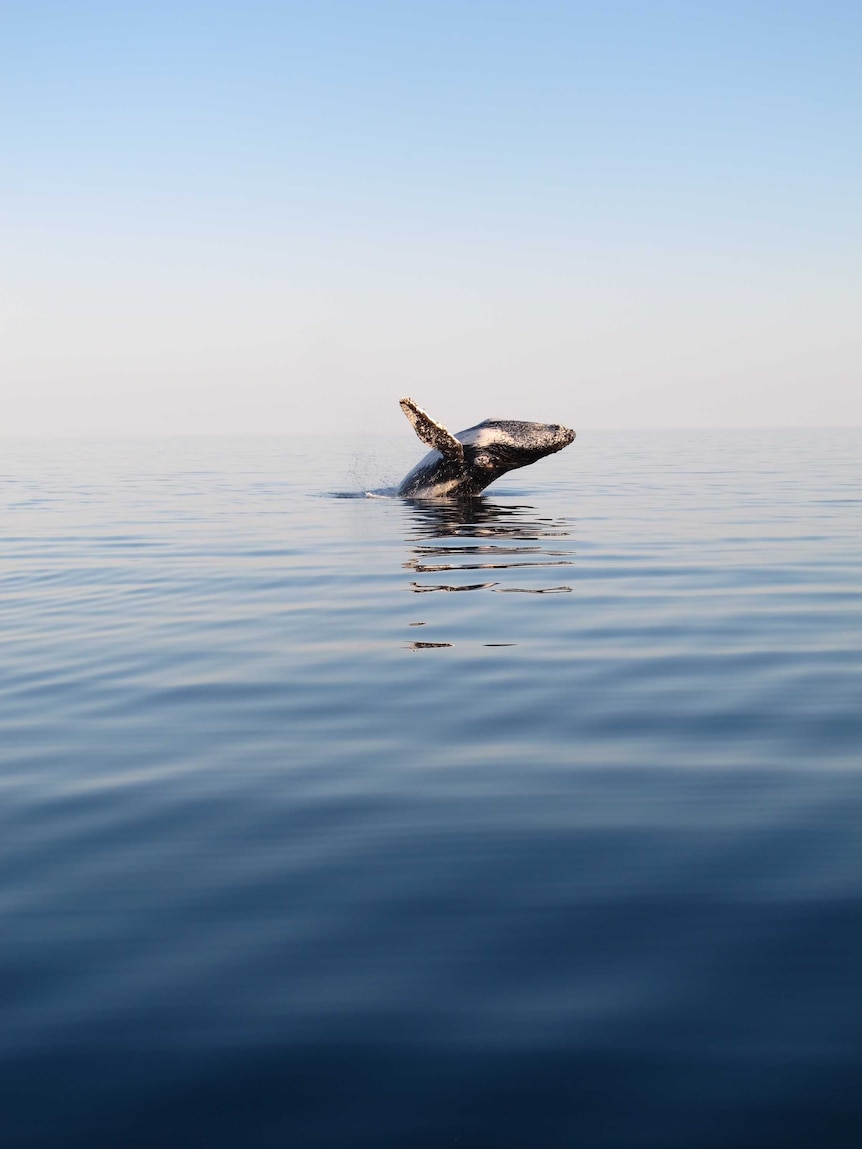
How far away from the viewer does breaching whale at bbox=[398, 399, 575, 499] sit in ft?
85.7

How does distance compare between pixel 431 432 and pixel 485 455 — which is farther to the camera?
pixel 485 455

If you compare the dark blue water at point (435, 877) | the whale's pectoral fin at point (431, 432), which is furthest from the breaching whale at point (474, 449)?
the dark blue water at point (435, 877)

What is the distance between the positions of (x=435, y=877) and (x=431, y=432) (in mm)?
21344

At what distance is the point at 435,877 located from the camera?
521 centimetres

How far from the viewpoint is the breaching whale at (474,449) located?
2611cm

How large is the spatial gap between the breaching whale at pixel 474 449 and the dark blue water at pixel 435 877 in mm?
13232

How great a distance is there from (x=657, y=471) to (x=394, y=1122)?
44658mm

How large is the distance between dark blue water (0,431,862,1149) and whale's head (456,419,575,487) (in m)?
13.6

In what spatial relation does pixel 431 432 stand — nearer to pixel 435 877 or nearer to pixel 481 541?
pixel 481 541

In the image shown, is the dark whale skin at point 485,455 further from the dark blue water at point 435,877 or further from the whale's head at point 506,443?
the dark blue water at point 435,877

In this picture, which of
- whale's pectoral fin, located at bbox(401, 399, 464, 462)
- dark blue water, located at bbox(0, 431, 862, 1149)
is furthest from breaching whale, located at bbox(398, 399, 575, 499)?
dark blue water, located at bbox(0, 431, 862, 1149)

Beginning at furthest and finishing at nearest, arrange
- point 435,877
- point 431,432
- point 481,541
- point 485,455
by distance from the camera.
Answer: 1. point 485,455
2. point 431,432
3. point 481,541
4. point 435,877

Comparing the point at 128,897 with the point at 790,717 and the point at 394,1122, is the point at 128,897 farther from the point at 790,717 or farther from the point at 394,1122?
the point at 790,717

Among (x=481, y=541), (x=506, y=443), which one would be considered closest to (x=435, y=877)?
(x=481, y=541)
